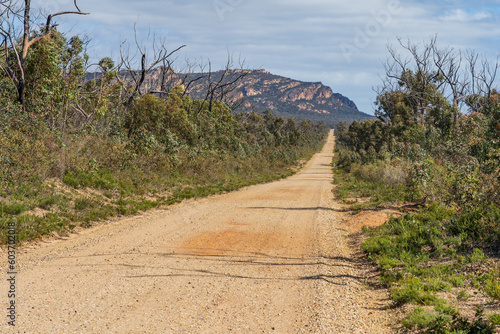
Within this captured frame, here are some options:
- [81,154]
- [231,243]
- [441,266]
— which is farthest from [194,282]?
[81,154]

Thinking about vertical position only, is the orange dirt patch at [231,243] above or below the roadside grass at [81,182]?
below

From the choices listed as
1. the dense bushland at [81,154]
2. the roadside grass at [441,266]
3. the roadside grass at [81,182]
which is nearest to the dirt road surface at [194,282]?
the roadside grass at [441,266]

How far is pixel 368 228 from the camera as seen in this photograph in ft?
34.1

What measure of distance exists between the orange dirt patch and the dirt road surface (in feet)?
0.07

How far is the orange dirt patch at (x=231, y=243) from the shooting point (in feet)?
26.2

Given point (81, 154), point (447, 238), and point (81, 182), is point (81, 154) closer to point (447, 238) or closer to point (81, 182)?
point (81, 182)

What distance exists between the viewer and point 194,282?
6.04 m

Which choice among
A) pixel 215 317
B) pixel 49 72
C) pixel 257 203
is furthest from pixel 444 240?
pixel 49 72

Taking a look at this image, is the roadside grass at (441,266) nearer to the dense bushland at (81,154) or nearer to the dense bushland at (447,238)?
the dense bushland at (447,238)

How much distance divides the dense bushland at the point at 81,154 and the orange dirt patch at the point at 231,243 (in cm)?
296

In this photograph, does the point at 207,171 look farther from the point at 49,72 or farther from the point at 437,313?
the point at 437,313

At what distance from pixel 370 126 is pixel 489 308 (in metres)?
43.4

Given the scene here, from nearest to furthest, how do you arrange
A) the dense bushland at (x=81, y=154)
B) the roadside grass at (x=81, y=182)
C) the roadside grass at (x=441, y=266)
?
1. the roadside grass at (x=441, y=266)
2. the roadside grass at (x=81, y=182)
3. the dense bushland at (x=81, y=154)

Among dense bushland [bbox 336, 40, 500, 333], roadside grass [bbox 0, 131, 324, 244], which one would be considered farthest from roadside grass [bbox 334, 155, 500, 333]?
roadside grass [bbox 0, 131, 324, 244]
